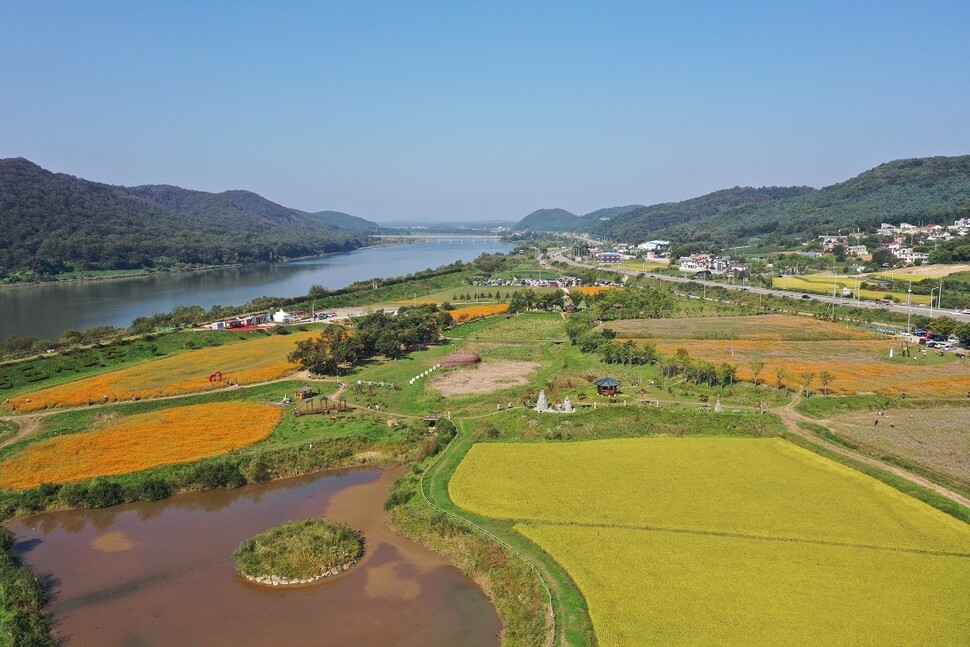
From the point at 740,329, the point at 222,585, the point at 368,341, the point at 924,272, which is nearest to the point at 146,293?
the point at 368,341

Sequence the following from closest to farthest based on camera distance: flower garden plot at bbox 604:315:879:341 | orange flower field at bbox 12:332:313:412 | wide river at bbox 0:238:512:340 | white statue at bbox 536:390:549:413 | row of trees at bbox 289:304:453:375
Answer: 1. white statue at bbox 536:390:549:413
2. orange flower field at bbox 12:332:313:412
3. row of trees at bbox 289:304:453:375
4. flower garden plot at bbox 604:315:879:341
5. wide river at bbox 0:238:512:340

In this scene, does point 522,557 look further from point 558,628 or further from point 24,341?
point 24,341

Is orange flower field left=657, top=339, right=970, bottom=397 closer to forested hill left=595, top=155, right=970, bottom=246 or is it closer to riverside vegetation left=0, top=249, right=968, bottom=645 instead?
riverside vegetation left=0, top=249, right=968, bottom=645

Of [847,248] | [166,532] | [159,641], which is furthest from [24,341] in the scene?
[847,248]

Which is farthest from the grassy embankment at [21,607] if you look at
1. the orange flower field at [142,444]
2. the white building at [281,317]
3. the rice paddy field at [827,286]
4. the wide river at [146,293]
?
the rice paddy field at [827,286]

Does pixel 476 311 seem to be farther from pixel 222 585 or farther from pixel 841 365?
pixel 222 585

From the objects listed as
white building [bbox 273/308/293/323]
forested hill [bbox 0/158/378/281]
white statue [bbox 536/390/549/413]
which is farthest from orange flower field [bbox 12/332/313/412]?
forested hill [bbox 0/158/378/281]
